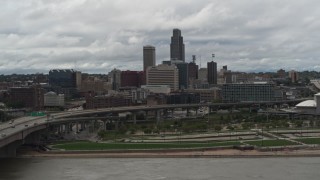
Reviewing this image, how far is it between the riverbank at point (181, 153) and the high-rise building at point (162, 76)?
385 feet

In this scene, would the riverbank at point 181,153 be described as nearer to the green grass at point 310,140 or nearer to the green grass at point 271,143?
the green grass at point 271,143

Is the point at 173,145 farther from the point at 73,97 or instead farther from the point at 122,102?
the point at 73,97

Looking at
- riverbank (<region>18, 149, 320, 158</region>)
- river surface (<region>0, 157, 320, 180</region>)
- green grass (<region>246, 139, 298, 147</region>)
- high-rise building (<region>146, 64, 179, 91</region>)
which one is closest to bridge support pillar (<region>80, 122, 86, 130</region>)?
riverbank (<region>18, 149, 320, 158</region>)

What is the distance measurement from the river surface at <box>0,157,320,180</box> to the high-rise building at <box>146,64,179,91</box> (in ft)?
398

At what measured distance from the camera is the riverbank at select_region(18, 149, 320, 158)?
4803 centimetres

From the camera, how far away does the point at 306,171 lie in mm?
38531

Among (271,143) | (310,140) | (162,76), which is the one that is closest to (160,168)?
(271,143)

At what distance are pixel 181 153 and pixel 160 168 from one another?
865 cm

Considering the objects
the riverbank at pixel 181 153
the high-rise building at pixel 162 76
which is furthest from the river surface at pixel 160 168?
the high-rise building at pixel 162 76

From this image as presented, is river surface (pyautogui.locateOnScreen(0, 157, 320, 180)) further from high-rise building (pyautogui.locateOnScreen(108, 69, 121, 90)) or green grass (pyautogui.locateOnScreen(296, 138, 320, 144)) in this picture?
high-rise building (pyautogui.locateOnScreen(108, 69, 121, 90))

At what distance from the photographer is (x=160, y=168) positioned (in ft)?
136

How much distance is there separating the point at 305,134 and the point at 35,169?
32.8 m

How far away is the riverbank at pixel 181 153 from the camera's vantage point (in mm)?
48031

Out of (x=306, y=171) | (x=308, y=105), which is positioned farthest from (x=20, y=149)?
(x=308, y=105)
